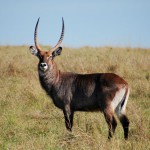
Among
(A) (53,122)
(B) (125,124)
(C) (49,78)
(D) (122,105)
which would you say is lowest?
(A) (53,122)

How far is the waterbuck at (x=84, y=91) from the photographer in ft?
19.8

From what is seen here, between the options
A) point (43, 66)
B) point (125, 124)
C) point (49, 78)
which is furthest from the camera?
→ point (49, 78)

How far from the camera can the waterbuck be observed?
6.03 metres

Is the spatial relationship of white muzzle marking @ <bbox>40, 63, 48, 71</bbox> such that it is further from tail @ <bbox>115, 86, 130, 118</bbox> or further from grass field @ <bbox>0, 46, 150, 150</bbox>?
tail @ <bbox>115, 86, 130, 118</bbox>

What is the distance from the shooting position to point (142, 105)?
8.65m

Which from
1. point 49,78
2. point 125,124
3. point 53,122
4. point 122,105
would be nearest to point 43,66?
point 49,78

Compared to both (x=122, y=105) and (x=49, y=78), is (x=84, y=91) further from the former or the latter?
(x=49, y=78)

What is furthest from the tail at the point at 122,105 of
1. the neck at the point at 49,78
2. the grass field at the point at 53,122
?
the neck at the point at 49,78

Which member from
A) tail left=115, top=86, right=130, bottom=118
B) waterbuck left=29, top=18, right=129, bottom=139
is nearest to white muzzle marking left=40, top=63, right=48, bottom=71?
waterbuck left=29, top=18, right=129, bottom=139

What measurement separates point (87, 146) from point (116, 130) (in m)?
1.84

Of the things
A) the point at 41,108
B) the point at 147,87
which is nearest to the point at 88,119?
the point at 41,108

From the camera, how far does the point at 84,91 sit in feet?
21.3

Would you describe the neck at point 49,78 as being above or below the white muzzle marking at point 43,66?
below

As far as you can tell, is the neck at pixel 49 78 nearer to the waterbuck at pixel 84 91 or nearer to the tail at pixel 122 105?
the waterbuck at pixel 84 91
